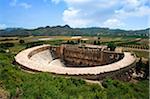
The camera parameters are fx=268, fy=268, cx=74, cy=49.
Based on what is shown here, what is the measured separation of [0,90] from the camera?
67.9ft

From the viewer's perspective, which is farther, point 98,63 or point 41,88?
point 98,63

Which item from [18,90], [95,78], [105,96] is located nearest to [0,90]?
[18,90]

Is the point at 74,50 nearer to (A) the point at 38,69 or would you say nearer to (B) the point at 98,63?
(B) the point at 98,63

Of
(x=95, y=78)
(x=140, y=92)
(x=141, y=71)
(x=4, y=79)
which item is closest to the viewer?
(x=140, y=92)

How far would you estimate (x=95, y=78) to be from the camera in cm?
3412

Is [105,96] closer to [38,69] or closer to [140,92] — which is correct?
[140,92]

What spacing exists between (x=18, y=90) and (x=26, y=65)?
66.7 ft

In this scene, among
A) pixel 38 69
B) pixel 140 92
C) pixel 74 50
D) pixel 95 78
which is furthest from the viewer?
pixel 74 50

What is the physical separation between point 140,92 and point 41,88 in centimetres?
816

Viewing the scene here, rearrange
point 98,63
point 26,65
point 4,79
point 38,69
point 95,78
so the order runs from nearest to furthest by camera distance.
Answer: point 4,79, point 95,78, point 38,69, point 26,65, point 98,63

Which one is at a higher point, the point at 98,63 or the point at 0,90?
the point at 0,90

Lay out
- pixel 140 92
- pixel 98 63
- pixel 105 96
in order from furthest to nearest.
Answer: pixel 98 63, pixel 140 92, pixel 105 96

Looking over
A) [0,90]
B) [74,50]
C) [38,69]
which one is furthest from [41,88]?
[74,50]

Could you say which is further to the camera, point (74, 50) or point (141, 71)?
point (74, 50)
